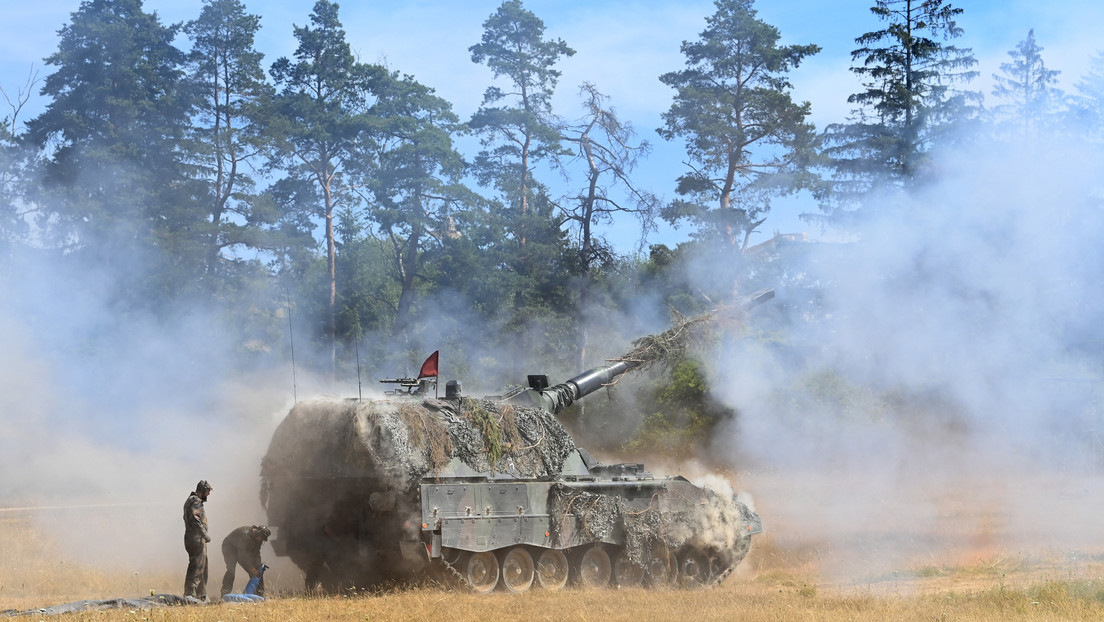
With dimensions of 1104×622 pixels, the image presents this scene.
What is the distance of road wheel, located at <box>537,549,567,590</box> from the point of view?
666 inches

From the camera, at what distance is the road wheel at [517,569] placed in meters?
16.5

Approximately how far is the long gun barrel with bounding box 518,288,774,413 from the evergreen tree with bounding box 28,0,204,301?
1533 centimetres

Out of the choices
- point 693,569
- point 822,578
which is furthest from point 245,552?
point 822,578

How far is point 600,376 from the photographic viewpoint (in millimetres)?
20969

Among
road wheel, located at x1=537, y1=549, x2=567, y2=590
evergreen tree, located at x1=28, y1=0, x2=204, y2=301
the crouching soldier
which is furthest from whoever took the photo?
evergreen tree, located at x1=28, y1=0, x2=204, y2=301

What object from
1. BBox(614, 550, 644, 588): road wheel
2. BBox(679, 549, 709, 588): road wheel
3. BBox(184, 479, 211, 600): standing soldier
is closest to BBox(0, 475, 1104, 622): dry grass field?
BBox(679, 549, 709, 588): road wheel

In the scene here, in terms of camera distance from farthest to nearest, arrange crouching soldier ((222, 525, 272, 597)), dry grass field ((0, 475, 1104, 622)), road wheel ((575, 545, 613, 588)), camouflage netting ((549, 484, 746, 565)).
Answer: road wheel ((575, 545, 613, 588)) → camouflage netting ((549, 484, 746, 565)) → crouching soldier ((222, 525, 272, 597)) → dry grass field ((0, 475, 1104, 622))

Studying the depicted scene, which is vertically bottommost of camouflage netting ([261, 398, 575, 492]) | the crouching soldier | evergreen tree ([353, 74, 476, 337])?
the crouching soldier

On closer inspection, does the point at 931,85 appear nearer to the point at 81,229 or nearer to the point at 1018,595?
the point at 1018,595

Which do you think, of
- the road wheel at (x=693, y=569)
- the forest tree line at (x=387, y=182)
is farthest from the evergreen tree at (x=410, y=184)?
the road wheel at (x=693, y=569)

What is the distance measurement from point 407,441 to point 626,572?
467 centimetres

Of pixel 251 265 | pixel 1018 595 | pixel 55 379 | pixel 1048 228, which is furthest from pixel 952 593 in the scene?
pixel 251 265

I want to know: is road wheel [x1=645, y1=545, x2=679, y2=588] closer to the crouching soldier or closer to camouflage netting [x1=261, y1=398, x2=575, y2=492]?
A: camouflage netting [x1=261, y1=398, x2=575, y2=492]

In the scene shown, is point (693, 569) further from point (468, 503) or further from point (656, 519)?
point (468, 503)
